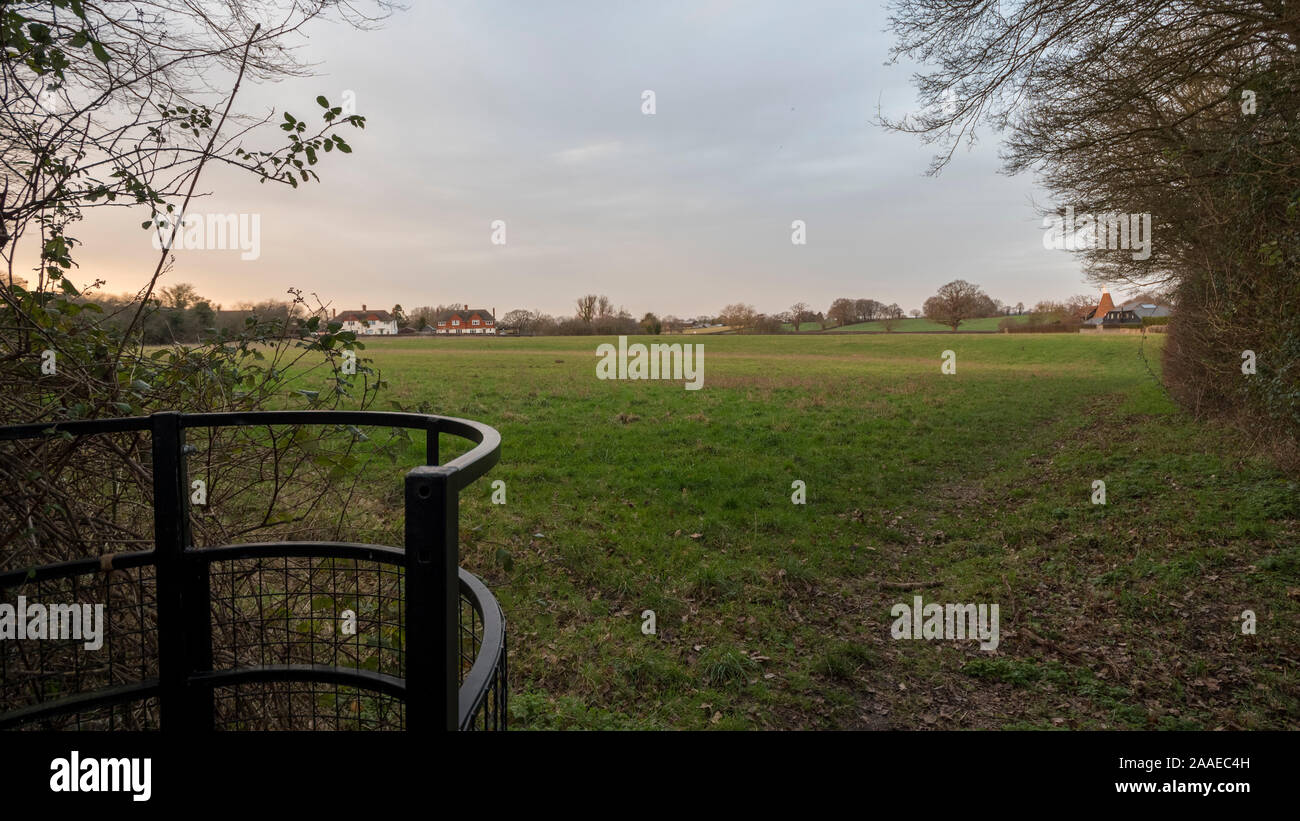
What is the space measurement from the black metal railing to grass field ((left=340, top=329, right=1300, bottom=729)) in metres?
1.04

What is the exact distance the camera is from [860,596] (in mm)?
6496

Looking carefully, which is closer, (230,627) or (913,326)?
(230,627)

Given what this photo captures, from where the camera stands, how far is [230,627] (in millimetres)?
4121

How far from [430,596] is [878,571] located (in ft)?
21.1

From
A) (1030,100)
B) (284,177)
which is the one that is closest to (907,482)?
(1030,100)

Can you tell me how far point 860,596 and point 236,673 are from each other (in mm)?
5323

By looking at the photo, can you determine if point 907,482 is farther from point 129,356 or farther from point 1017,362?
point 1017,362

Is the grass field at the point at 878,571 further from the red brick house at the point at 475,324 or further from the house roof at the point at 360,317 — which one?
the red brick house at the point at 475,324

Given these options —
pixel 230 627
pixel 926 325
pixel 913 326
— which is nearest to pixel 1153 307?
pixel 230 627

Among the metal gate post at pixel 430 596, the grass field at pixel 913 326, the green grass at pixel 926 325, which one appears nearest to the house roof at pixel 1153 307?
the green grass at pixel 926 325

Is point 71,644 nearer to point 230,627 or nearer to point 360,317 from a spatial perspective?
point 230,627

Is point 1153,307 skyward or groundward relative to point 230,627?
skyward

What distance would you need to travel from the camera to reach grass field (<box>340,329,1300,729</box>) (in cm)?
461

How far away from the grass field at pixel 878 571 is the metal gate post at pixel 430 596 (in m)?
1.82
